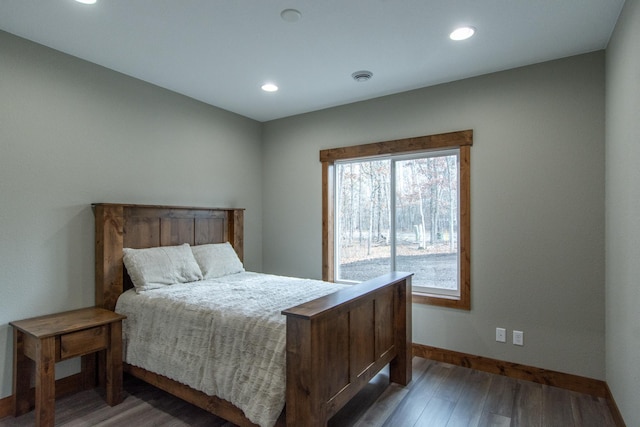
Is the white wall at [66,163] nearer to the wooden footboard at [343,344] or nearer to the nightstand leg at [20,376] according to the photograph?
the nightstand leg at [20,376]

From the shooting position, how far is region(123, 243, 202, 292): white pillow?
2.82 m

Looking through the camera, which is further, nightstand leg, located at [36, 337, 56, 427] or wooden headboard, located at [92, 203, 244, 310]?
wooden headboard, located at [92, 203, 244, 310]

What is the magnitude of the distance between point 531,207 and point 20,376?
3954mm

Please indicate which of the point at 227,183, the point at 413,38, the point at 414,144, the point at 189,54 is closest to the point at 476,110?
the point at 414,144

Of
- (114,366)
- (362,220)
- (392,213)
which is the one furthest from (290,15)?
(114,366)

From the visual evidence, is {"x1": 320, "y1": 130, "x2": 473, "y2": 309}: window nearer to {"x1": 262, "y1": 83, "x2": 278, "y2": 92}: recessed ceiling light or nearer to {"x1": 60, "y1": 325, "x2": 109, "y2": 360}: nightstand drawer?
{"x1": 262, "y1": 83, "x2": 278, "y2": 92}: recessed ceiling light

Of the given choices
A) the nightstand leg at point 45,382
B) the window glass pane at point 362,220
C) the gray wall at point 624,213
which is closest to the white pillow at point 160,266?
the nightstand leg at point 45,382

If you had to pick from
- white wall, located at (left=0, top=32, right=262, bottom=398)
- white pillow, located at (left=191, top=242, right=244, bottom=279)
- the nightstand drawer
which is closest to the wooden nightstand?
the nightstand drawer

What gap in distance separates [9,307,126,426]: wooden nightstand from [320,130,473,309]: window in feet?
7.21

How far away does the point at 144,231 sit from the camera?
314cm

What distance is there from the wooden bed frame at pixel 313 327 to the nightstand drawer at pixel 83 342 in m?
0.36

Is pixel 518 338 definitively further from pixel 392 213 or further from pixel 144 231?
pixel 144 231

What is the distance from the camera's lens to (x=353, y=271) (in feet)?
12.9

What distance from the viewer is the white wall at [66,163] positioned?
2393mm
